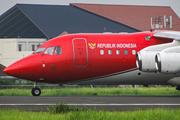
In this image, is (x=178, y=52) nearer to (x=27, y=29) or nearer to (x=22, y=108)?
(x=22, y=108)

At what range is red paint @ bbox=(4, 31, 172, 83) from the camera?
2280 centimetres

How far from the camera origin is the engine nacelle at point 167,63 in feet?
62.2

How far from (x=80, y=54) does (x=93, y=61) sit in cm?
92

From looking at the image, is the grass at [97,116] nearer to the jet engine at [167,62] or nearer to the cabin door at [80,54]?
the jet engine at [167,62]

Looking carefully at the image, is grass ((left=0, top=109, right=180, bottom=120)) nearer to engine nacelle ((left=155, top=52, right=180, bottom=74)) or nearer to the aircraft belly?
engine nacelle ((left=155, top=52, right=180, bottom=74))

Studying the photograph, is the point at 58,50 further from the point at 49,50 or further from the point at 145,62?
the point at 145,62

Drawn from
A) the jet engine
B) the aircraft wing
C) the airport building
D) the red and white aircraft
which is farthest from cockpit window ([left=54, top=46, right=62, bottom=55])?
the airport building

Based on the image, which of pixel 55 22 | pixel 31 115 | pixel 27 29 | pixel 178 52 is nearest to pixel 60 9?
pixel 55 22

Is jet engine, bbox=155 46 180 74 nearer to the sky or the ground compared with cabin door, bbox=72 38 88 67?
nearer to the ground

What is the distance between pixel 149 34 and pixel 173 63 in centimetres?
532

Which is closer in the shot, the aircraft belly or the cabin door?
the cabin door

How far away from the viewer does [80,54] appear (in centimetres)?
2303

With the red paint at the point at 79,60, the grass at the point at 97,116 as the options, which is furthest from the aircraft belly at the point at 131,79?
the grass at the point at 97,116

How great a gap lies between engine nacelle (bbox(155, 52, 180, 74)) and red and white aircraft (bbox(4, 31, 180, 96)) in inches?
129
